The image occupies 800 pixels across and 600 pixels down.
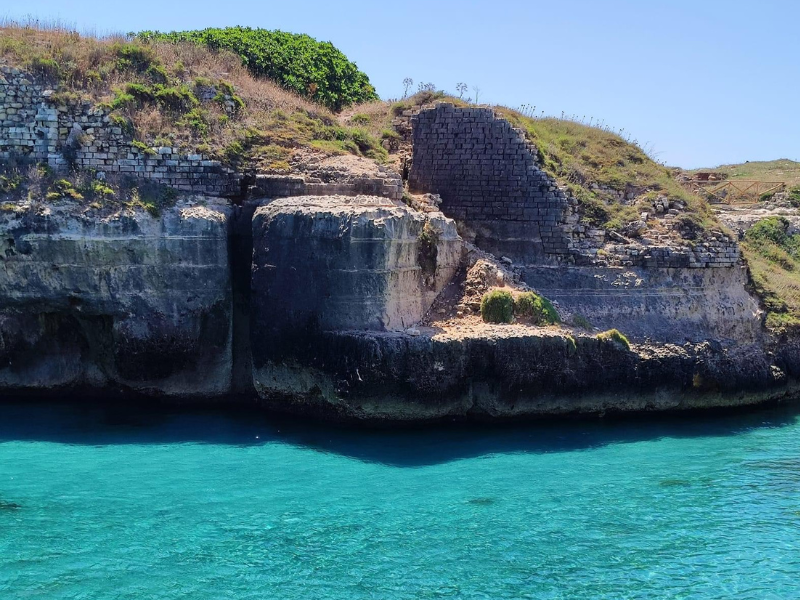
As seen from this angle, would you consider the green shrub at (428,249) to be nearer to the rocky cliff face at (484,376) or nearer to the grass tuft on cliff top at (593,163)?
the rocky cliff face at (484,376)

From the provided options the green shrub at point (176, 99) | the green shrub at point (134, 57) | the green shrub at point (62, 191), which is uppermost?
the green shrub at point (134, 57)

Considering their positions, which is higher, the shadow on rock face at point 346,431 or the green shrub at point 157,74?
the green shrub at point 157,74

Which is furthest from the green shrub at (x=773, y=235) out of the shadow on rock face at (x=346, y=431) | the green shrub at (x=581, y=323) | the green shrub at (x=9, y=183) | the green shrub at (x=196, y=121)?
the green shrub at (x=9, y=183)

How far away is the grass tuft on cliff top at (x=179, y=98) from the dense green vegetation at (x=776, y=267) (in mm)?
9242

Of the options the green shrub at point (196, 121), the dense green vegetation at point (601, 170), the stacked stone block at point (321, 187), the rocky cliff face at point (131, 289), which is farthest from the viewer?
the dense green vegetation at point (601, 170)

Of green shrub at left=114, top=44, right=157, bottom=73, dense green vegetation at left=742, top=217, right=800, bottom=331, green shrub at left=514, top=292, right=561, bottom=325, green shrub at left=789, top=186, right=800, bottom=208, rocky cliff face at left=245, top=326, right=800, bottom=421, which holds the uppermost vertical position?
green shrub at left=114, top=44, right=157, bottom=73

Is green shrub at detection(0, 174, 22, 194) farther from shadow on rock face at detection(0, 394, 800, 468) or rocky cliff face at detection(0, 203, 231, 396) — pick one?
shadow on rock face at detection(0, 394, 800, 468)

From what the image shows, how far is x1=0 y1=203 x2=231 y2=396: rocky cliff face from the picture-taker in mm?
15555

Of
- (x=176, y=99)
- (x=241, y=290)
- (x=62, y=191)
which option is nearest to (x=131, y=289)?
(x=241, y=290)

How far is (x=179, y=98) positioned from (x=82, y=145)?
2378 mm

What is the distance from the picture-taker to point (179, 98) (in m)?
17.9

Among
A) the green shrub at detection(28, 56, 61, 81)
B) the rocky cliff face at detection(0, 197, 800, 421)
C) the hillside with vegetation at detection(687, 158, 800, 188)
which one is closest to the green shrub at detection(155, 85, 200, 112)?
the green shrub at detection(28, 56, 61, 81)

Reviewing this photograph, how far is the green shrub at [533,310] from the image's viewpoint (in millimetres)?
16156

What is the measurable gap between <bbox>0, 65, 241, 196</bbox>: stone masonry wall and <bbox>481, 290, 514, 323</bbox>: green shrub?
545 cm
